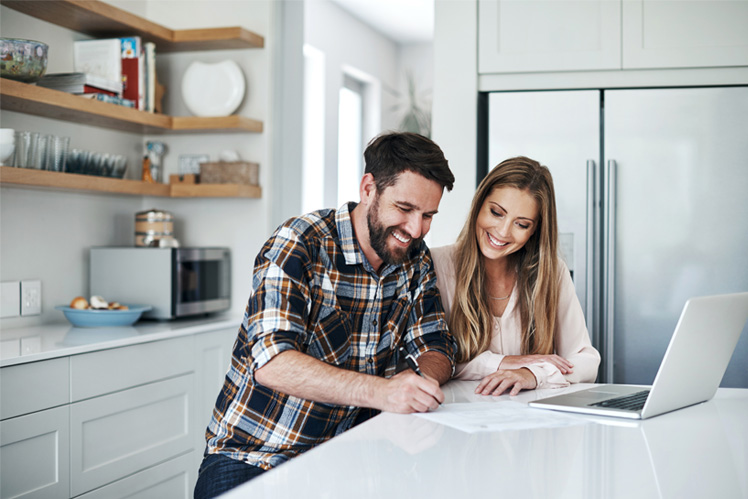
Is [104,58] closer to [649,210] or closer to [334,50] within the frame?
[649,210]

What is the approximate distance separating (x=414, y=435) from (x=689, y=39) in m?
2.10

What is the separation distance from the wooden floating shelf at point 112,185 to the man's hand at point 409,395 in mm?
1689

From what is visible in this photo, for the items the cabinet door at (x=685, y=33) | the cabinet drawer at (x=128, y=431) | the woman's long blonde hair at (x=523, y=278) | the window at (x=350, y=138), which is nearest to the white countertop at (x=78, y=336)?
the cabinet drawer at (x=128, y=431)

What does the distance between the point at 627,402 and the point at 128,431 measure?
1764mm

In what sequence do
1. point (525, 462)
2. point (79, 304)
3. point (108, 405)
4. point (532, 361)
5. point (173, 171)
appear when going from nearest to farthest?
point (525, 462) → point (532, 361) → point (108, 405) → point (79, 304) → point (173, 171)

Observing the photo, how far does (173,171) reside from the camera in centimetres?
346

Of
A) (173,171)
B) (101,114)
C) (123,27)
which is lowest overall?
(173,171)

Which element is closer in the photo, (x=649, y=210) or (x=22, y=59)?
(x=22, y=59)

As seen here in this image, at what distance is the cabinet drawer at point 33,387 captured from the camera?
207cm

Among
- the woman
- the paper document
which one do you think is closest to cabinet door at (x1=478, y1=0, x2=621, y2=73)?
the woman

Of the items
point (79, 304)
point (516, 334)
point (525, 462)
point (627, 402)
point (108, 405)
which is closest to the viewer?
point (525, 462)

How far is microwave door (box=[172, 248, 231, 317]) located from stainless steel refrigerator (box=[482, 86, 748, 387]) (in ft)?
4.90

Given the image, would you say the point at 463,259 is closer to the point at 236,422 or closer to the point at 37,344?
the point at 236,422

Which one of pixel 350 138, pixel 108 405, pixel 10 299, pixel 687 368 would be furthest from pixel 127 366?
pixel 350 138
